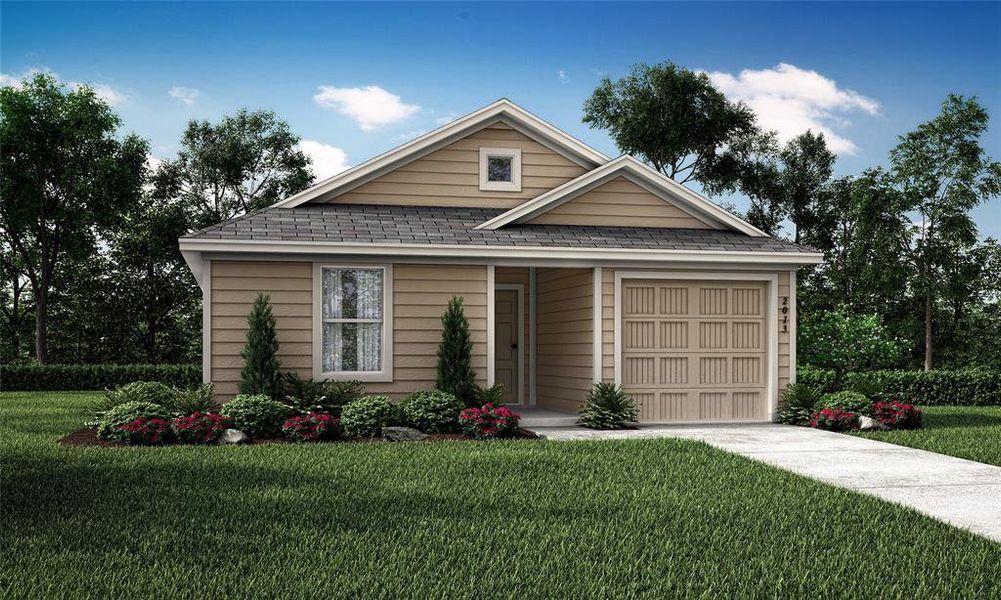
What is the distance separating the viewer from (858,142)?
36531 mm

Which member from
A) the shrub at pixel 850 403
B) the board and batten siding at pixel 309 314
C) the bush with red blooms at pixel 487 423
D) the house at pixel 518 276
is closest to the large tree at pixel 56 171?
the house at pixel 518 276

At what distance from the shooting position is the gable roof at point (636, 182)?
599 inches

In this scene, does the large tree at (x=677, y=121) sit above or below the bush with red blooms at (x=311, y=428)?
above

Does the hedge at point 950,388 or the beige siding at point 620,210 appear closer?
the beige siding at point 620,210

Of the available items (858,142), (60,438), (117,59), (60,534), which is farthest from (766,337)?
(858,142)

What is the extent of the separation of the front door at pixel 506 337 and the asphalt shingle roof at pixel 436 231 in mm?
1732

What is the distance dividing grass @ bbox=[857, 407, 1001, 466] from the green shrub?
364 inches

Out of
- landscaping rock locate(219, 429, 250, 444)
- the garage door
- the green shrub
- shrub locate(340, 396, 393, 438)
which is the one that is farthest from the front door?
the green shrub

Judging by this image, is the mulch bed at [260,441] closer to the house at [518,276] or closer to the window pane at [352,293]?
the house at [518,276]

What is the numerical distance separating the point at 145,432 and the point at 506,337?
23.3 ft

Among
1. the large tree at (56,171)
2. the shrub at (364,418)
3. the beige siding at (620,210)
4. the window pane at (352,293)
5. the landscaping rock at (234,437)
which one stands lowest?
the landscaping rock at (234,437)

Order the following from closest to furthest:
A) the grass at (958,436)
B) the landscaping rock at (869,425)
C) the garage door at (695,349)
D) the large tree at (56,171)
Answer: the grass at (958,436), the landscaping rock at (869,425), the garage door at (695,349), the large tree at (56,171)

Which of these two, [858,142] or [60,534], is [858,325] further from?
[858,142]

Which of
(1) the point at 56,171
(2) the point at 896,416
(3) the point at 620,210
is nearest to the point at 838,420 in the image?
(2) the point at 896,416
